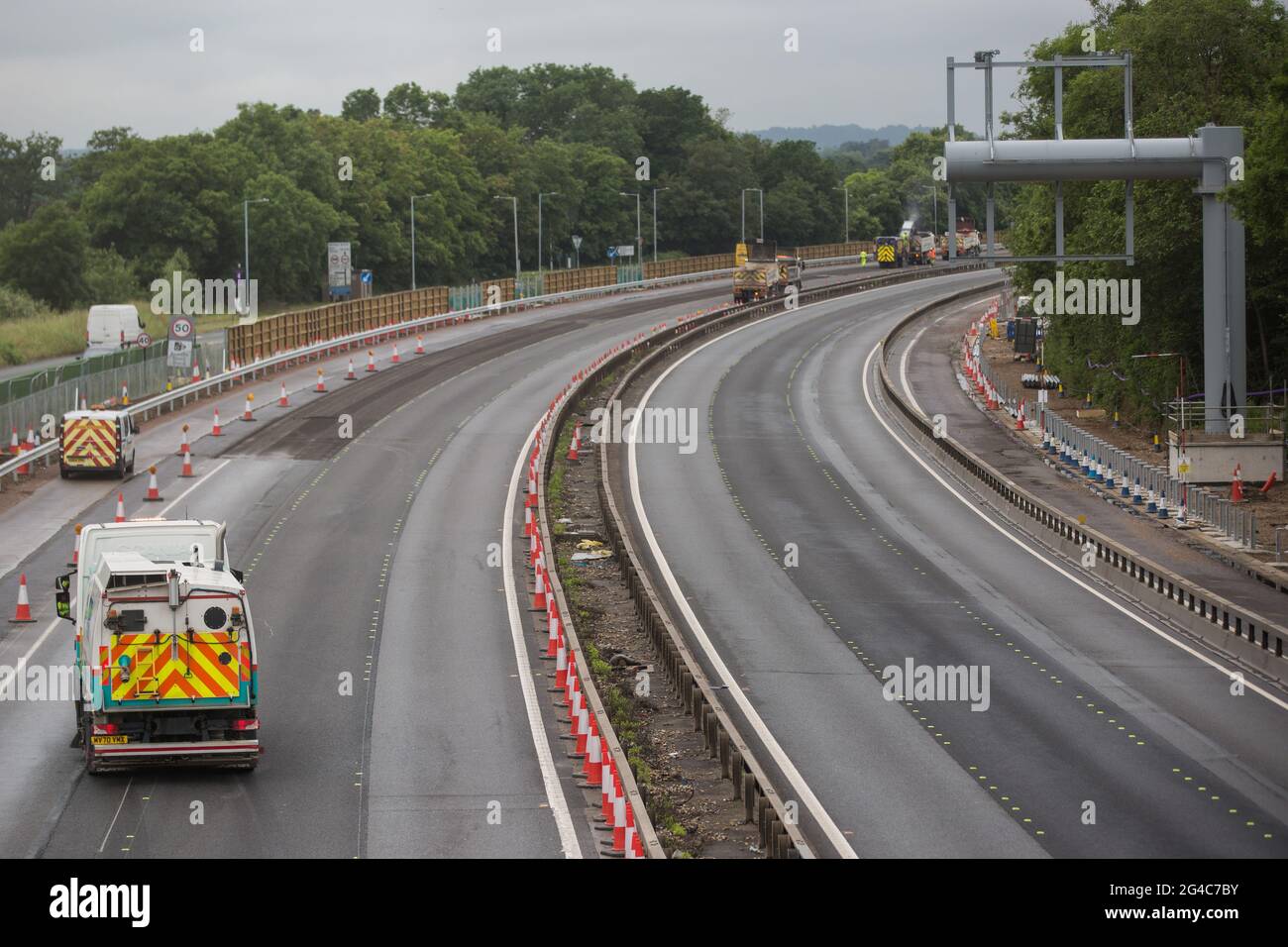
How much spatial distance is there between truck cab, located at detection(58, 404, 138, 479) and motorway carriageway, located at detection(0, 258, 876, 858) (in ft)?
2.01

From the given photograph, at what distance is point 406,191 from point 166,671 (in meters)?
115

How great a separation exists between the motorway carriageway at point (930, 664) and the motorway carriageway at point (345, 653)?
12.4 feet

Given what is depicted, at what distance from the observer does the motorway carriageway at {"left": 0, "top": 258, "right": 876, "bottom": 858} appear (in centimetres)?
2052

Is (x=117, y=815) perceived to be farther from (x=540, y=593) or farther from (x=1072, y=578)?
(x=1072, y=578)

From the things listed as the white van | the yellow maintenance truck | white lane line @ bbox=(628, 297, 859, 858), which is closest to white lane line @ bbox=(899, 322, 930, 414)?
the yellow maintenance truck

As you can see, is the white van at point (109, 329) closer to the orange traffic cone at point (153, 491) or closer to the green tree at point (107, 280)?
the orange traffic cone at point (153, 491)

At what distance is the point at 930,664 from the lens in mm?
30297

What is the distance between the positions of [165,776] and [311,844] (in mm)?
3494

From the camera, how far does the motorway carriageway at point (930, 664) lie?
22.0 m
